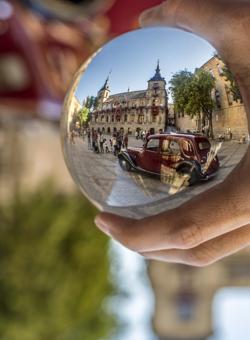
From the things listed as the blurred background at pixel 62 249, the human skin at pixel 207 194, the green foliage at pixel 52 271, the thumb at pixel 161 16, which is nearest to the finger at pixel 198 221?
the human skin at pixel 207 194

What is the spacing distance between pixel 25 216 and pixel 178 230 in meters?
1.82

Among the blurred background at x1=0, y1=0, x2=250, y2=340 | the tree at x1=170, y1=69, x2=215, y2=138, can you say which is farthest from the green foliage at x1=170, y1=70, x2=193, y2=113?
the blurred background at x1=0, y1=0, x2=250, y2=340

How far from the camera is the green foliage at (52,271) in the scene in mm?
2148

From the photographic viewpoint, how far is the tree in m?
0.46

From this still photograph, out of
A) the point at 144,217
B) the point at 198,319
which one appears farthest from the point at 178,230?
the point at 198,319

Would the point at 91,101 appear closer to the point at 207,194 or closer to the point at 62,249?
the point at 207,194

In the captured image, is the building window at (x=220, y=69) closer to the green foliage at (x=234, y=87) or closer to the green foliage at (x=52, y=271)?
the green foliage at (x=234, y=87)

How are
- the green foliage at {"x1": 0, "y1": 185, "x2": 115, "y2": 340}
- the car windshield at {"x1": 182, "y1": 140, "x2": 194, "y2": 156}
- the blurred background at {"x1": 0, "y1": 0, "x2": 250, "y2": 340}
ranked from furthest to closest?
the green foliage at {"x1": 0, "y1": 185, "x2": 115, "y2": 340} → the blurred background at {"x1": 0, "y1": 0, "x2": 250, "y2": 340} → the car windshield at {"x1": 182, "y1": 140, "x2": 194, "y2": 156}

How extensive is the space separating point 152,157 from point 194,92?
52mm

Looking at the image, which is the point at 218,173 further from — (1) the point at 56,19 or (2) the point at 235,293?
(2) the point at 235,293

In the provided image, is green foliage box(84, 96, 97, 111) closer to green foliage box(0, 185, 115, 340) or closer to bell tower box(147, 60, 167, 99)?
bell tower box(147, 60, 167, 99)

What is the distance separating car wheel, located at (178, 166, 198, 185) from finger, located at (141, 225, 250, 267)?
0.08m

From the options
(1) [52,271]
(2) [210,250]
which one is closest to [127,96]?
(2) [210,250]

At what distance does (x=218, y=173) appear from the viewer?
0.47m
